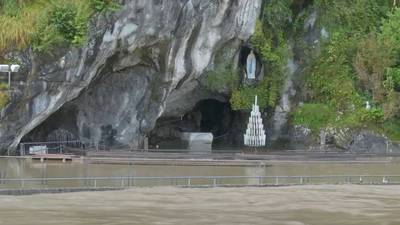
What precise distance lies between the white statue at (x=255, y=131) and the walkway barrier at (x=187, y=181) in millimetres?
12622

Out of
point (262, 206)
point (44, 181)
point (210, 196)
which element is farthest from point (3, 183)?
point (262, 206)

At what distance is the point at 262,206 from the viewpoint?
72.8 ft

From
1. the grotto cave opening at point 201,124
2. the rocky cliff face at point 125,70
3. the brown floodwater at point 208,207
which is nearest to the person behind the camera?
the brown floodwater at point 208,207

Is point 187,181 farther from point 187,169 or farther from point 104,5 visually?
point 104,5

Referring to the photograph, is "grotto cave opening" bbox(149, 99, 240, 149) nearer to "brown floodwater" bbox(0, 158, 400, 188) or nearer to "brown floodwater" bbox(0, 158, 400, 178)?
"brown floodwater" bbox(0, 158, 400, 178)

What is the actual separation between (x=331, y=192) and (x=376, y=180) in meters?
4.75

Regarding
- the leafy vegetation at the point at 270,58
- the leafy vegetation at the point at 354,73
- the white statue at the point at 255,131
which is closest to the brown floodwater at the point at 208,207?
the white statue at the point at 255,131

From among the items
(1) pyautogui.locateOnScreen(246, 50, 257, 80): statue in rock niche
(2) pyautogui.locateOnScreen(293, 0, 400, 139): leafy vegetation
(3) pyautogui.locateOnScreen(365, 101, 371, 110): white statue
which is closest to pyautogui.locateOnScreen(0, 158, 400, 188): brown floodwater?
(2) pyautogui.locateOnScreen(293, 0, 400, 139): leafy vegetation

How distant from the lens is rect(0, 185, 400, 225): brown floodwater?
1964 centimetres

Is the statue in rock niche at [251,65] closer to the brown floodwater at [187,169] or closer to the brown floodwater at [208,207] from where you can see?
the brown floodwater at [187,169]

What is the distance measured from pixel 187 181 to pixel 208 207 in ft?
17.7

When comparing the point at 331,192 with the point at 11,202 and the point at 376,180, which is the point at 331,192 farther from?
A: the point at 11,202

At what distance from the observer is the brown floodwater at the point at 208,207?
773 inches

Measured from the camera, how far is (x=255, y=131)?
41.8 meters
